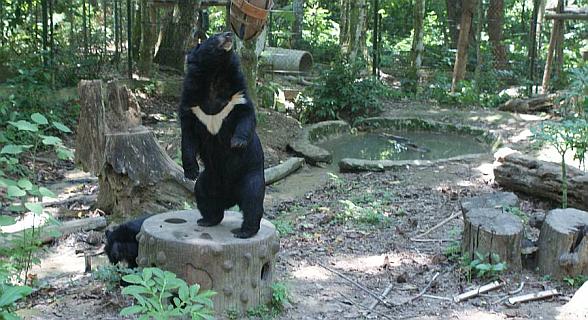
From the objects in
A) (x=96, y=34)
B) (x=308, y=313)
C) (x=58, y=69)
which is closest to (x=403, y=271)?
(x=308, y=313)

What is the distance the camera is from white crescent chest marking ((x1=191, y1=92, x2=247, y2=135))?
477cm

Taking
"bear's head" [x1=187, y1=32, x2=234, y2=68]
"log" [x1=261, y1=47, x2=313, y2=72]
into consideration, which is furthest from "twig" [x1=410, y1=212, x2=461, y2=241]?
"log" [x1=261, y1=47, x2=313, y2=72]

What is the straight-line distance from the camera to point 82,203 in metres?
7.77

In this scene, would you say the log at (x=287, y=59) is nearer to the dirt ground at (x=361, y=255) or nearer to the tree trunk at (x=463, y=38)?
the tree trunk at (x=463, y=38)

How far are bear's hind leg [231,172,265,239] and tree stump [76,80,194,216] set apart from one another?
2.55 meters

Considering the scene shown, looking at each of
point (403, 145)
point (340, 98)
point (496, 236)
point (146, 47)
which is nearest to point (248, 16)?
point (496, 236)

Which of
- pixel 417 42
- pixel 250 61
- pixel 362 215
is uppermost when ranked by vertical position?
pixel 417 42

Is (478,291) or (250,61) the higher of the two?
(250,61)

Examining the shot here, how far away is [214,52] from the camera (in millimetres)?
4621

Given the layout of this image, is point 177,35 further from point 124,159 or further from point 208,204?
point 208,204

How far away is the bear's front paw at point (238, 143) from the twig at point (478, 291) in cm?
207

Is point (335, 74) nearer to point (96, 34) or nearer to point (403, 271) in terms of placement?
point (96, 34)

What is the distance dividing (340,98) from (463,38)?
329cm

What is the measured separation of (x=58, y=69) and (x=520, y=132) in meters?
7.69
